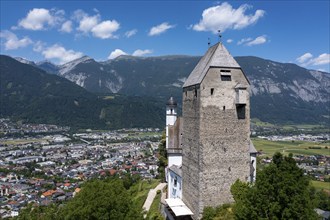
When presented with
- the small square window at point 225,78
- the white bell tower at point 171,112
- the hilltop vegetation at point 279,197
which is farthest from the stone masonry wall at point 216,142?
the white bell tower at point 171,112

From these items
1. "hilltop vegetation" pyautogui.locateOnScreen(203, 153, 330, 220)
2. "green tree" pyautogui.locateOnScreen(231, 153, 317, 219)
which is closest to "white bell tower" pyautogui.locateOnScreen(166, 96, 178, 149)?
"hilltop vegetation" pyautogui.locateOnScreen(203, 153, 330, 220)

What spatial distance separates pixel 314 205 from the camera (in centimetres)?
1844

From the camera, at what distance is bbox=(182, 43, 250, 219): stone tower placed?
81.2 ft

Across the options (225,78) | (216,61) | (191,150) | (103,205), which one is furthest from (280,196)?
(103,205)

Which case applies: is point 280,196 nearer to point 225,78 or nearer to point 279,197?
point 279,197

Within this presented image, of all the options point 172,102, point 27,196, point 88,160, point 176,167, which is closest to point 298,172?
point 176,167

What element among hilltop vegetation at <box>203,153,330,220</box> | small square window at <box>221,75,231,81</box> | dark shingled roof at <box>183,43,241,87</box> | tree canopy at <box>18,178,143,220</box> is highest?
dark shingled roof at <box>183,43,241,87</box>

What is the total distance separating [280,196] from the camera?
17.5 m

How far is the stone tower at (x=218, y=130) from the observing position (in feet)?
81.2

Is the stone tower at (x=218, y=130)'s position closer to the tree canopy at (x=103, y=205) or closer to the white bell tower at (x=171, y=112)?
the tree canopy at (x=103, y=205)

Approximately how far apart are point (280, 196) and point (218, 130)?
28.1 feet

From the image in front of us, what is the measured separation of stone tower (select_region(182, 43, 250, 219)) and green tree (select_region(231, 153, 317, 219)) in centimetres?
562

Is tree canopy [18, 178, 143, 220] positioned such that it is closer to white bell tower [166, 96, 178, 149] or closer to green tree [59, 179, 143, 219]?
green tree [59, 179, 143, 219]

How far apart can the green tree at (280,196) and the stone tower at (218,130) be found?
5.62 meters
